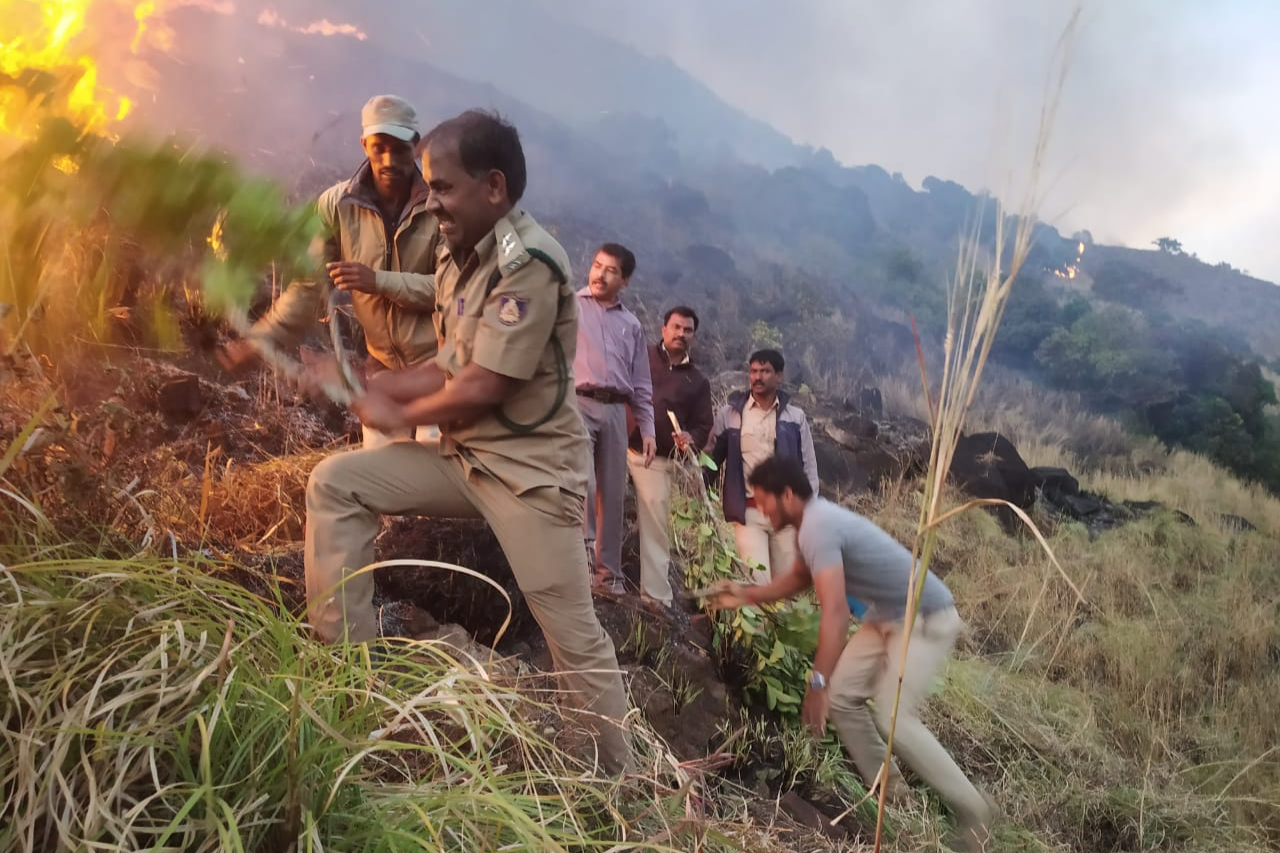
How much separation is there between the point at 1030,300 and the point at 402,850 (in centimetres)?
1264

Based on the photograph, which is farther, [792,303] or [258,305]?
[792,303]

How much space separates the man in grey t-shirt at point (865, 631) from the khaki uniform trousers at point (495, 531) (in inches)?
42.6

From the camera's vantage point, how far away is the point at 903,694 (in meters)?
2.85

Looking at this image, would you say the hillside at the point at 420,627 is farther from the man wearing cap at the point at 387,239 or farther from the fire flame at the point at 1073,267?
the fire flame at the point at 1073,267

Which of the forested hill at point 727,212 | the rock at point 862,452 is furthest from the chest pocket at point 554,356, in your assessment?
the rock at point 862,452

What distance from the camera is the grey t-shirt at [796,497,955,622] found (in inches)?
109

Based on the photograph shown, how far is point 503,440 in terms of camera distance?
189 centimetres

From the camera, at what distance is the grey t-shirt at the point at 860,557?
277cm

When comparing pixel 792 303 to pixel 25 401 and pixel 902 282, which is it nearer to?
pixel 902 282

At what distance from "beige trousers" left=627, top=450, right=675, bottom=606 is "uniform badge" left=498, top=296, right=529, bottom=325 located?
2.16 metres

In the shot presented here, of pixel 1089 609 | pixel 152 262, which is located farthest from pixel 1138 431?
pixel 152 262

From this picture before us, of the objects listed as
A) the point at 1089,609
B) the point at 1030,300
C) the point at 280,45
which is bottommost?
the point at 1089,609

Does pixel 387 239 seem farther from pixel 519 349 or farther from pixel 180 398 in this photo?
pixel 180 398

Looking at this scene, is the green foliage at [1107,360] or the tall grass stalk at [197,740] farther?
the green foliage at [1107,360]
